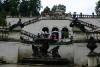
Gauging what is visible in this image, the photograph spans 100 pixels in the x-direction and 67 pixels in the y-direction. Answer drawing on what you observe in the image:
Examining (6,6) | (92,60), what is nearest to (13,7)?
(6,6)

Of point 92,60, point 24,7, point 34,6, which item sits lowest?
point 92,60

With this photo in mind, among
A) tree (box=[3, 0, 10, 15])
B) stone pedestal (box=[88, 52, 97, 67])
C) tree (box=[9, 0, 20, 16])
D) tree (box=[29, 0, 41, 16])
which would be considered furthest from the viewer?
tree (box=[3, 0, 10, 15])

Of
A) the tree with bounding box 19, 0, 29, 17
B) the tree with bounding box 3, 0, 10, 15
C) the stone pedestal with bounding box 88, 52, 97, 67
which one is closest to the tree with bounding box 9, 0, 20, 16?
the tree with bounding box 19, 0, 29, 17

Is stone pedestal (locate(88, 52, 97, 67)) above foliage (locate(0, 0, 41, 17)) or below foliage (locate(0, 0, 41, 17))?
below

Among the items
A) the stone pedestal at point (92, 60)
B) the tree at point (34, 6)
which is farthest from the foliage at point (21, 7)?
the stone pedestal at point (92, 60)

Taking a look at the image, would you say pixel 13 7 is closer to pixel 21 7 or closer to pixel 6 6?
pixel 21 7

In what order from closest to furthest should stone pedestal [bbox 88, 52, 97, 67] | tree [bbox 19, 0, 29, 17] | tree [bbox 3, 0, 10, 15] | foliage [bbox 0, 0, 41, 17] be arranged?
stone pedestal [bbox 88, 52, 97, 67], foliage [bbox 0, 0, 41, 17], tree [bbox 19, 0, 29, 17], tree [bbox 3, 0, 10, 15]

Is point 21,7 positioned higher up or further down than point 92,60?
higher up

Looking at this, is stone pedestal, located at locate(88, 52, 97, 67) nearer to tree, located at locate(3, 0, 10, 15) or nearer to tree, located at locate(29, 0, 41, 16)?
tree, located at locate(29, 0, 41, 16)

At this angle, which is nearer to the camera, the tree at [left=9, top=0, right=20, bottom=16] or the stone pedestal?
the stone pedestal

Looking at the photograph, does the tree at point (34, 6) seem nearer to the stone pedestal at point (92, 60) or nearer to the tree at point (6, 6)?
the tree at point (6, 6)

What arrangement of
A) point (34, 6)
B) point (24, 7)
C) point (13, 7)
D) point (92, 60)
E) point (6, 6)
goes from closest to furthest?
point (92, 60)
point (13, 7)
point (24, 7)
point (34, 6)
point (6, 6)

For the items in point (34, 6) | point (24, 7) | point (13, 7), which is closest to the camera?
point (13, 7)

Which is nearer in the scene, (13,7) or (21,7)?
(13,7)
